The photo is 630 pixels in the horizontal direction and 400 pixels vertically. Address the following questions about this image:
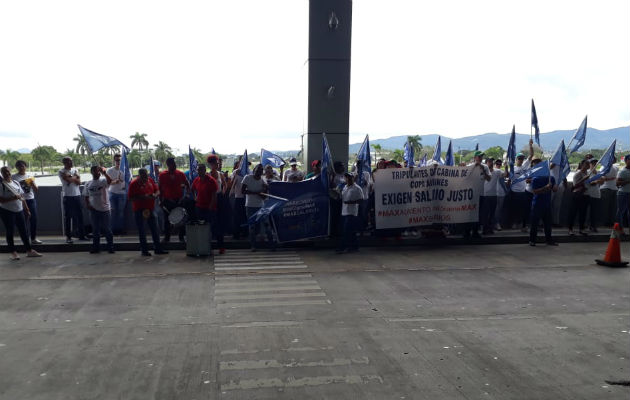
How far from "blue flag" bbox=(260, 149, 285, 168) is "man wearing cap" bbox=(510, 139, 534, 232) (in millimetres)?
6175

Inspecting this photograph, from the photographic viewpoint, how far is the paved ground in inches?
194

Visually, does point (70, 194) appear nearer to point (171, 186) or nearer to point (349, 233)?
→ point (171, 186)

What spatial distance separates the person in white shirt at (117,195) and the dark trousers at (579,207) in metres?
11.2

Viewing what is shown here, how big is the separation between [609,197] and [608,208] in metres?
0.33

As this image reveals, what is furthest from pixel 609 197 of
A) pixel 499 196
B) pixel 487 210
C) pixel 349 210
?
pixel 349 210

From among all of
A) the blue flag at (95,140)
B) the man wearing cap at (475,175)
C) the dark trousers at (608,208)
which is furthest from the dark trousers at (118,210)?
the dark trousers at (608,208)

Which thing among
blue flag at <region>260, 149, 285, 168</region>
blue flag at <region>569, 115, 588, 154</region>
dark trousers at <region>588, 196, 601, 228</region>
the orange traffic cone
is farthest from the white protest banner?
the orange traffic cone

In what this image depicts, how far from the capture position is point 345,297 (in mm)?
8008

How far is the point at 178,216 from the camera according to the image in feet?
36.9

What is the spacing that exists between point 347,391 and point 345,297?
3.24 metres

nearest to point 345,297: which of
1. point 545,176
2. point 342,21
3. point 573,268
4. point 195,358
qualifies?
point 195,358

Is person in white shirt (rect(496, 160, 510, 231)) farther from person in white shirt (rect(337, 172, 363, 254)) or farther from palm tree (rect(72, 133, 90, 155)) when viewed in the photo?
palm tree (rect(72, 133, 90, 155))

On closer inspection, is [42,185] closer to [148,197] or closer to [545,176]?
[148,197]

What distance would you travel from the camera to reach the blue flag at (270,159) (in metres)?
14.4
